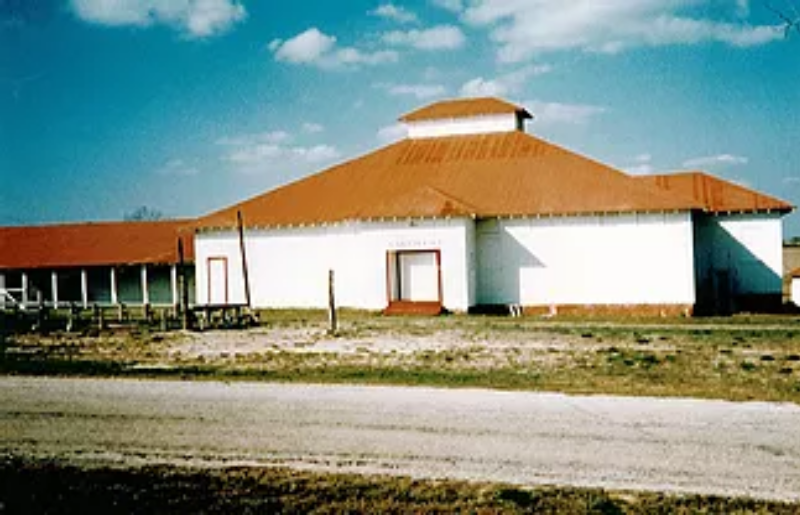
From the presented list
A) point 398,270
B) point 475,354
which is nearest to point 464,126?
point 398,270

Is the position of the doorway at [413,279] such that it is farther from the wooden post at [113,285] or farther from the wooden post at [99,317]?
the wooden post at [113,285]

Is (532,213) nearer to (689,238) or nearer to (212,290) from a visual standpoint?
(689,238)

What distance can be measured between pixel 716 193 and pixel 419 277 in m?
13.8

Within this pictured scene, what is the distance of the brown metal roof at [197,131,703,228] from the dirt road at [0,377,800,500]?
17966 mm

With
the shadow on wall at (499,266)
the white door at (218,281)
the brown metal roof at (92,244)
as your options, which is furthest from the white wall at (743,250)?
the brown metal roof at (92,244)

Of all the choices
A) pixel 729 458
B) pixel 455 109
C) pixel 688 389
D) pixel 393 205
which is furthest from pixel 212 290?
A: pixel 729 458

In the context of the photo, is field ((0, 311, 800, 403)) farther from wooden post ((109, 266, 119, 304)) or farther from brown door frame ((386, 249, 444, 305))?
wooden post ((109, 266, 119, 304))

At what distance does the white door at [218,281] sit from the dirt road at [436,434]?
2112 cm

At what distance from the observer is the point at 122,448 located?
8812 mm

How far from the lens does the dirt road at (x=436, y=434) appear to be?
7621 millimetres

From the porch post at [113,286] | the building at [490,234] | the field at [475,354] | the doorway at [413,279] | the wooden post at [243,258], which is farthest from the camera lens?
the porch post at [113,286]

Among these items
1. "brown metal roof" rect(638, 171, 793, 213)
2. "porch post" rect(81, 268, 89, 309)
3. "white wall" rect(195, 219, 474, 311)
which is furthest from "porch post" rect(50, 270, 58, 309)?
"brown metal roof" rect(638, 171, 793, 213)

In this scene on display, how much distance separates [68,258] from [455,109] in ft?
80.0

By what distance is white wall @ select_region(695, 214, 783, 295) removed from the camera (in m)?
31.2
